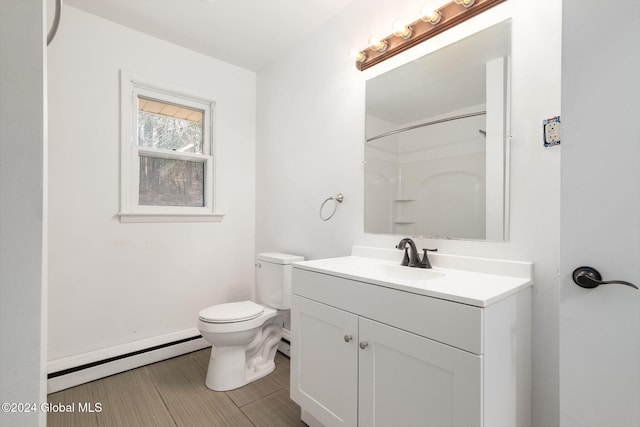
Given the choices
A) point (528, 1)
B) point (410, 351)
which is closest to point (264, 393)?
point (410, 351)

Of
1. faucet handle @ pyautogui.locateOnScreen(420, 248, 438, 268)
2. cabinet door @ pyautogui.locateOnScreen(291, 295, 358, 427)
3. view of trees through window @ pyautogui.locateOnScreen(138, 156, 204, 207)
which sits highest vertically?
view of trees through window @ pyautogui.locateOnScreen(138, 156, 204, 207)

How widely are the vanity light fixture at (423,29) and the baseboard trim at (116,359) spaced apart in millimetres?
2462

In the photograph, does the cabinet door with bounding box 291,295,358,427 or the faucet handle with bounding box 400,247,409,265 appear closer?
the cabinet door with bounding box 291,295,358,427

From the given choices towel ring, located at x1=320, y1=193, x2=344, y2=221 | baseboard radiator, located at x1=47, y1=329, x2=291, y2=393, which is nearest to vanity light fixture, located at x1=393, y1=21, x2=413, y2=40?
towel ring, located at x1=320, y1=193, x2=344, y2=221

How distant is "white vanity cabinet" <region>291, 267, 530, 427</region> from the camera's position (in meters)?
0.93

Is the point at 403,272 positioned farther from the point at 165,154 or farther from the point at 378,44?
the point at 165,154

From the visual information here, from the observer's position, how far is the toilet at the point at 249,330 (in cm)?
186

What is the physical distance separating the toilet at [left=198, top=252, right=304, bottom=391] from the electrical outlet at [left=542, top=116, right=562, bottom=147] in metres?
1.63

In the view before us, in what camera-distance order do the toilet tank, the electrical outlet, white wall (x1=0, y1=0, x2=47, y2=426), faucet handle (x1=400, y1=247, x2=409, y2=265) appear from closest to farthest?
white wall (x1=0, y1=0, x2=47, y2=426) < the electrical outlet < faucet handle (x1=400, y1=247, x2=409, y2=265) < the toilet tank

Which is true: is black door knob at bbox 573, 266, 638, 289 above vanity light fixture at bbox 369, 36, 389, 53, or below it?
below

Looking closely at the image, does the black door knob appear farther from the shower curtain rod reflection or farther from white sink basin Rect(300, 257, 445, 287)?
the shower curtain rod reflection

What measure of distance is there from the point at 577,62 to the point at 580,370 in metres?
0.93

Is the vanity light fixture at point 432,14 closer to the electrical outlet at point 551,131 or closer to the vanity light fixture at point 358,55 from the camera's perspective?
the vanity light fixture at point 358,55

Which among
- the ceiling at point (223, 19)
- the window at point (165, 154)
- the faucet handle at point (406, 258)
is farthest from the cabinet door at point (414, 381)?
the ceiling at point (223, 19)
